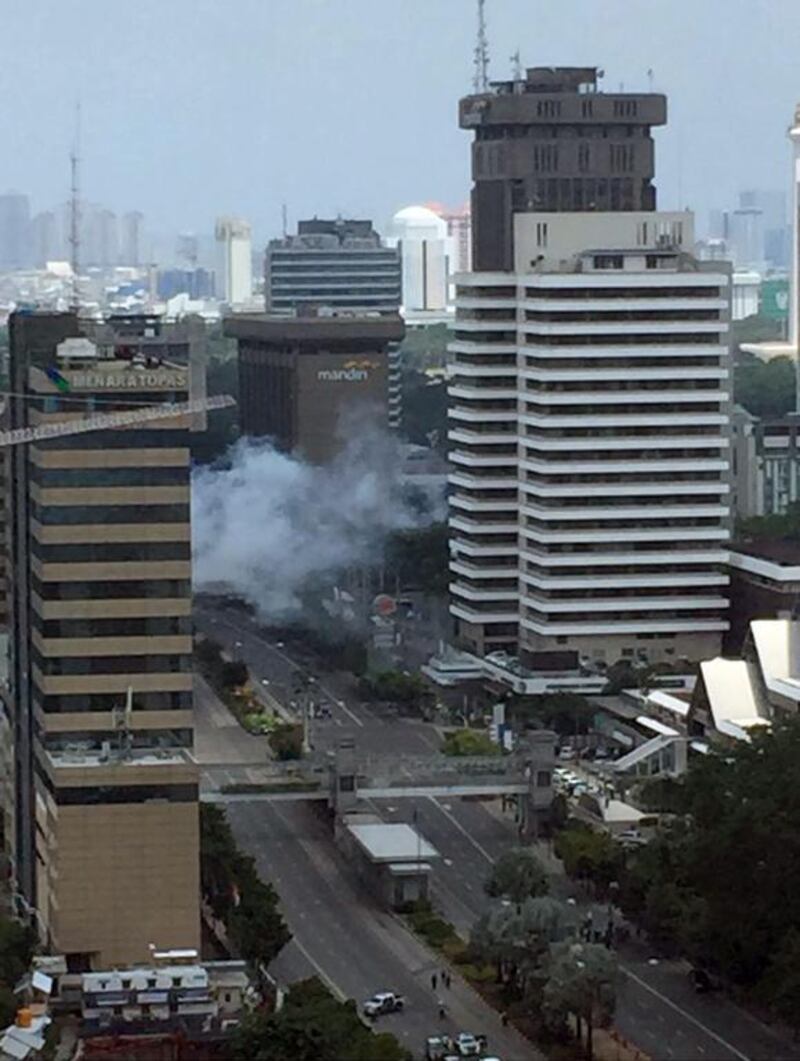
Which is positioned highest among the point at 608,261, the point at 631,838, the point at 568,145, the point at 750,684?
the point at 568,145

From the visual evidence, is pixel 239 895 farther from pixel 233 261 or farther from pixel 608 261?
pixel 233 261

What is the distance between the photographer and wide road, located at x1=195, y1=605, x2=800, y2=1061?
17.4 meters

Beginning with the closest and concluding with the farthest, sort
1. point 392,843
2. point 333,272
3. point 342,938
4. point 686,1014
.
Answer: point 686,1014, point 342,938, point 392,843, point 333,272

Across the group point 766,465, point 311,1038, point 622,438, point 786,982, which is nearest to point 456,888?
point 786,982

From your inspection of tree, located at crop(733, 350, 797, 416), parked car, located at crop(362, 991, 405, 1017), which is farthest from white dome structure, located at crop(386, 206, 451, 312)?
parked car, located at crop(362, 991, 405, 1017)

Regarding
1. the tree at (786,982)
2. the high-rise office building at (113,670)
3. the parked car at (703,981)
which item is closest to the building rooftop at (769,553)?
the parked car at (703,981)

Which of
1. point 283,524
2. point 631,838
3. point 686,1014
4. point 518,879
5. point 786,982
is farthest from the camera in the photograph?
point 283,524

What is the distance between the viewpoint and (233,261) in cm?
8425

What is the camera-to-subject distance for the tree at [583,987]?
1714cm

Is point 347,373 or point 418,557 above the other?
point 347,373

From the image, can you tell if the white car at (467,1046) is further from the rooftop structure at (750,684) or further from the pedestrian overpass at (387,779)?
the rooftop structure at (750,684)

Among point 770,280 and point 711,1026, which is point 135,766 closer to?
point 711,1026

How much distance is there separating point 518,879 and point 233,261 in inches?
2552

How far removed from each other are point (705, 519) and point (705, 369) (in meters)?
1.43
